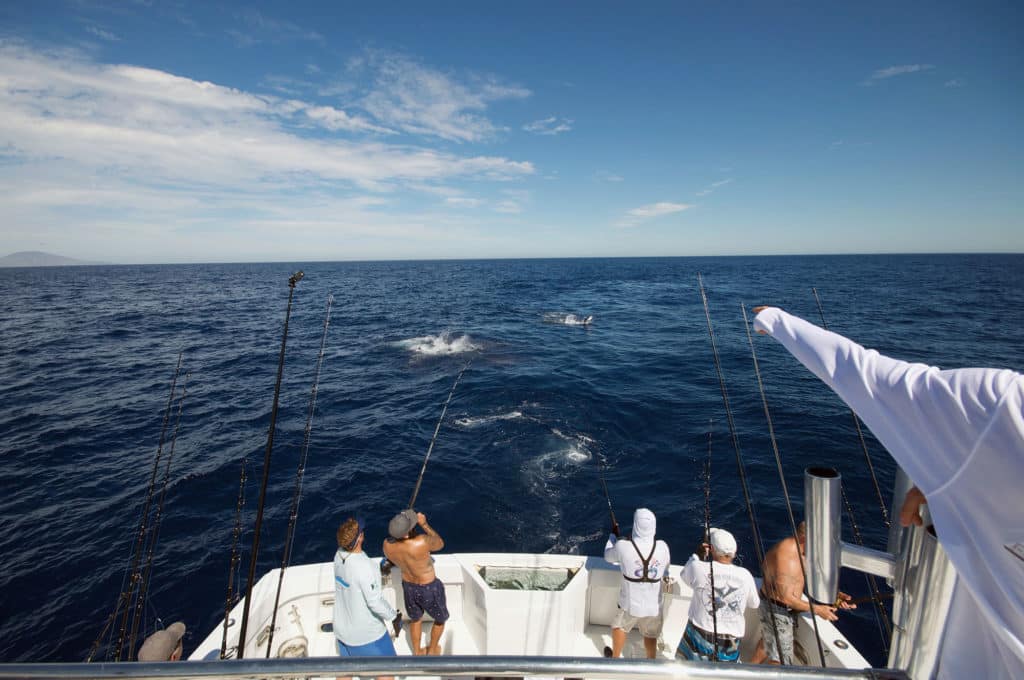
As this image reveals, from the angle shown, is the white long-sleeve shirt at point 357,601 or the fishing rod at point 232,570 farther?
the fishing rod at point 232,570

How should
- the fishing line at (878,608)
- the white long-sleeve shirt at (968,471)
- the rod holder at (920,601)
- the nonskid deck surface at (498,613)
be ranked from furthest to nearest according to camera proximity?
the nonskid deck surface at (498,613), the fishing line at (878,608), the rod holder at (920,601), the white long-sleeve shirt at (968,471)

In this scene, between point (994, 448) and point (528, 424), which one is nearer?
point (994, 448)

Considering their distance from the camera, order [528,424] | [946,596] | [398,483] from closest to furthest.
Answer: [946,596] < [398,483] < [528,424]

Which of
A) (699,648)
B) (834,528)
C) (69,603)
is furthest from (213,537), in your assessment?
(834,528)

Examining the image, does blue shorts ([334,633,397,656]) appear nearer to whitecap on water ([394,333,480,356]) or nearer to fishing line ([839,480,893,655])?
fishing line ([839,480,893,655])

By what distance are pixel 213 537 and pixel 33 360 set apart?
78.4ft

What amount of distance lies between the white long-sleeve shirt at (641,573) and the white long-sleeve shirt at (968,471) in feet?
9.95

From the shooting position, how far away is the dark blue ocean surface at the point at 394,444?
340 inches

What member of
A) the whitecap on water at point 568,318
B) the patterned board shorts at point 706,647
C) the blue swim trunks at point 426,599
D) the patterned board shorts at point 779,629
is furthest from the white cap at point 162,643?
the whitecap on water at point 568,318

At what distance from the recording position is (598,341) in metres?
25.8

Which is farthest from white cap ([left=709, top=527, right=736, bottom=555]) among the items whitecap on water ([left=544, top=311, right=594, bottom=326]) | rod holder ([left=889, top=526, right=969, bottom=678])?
whitecap on water ([left=544, top=311, right=594, bottom=326])

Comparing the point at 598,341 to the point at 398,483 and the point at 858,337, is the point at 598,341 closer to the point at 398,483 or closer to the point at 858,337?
the point at 858,337

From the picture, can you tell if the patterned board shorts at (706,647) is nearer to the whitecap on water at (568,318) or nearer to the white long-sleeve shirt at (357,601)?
the white long-sleeve shirt at (357,601)

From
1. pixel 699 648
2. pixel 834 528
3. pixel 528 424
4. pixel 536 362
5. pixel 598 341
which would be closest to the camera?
pixel 834 528
